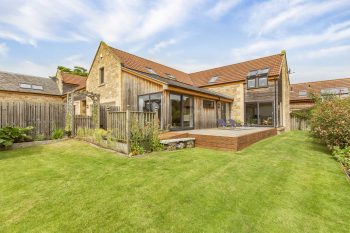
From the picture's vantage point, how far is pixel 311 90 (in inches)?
945

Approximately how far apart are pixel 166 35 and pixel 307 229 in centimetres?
1445

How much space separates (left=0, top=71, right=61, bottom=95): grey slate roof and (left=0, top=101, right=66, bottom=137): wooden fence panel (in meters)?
13.5

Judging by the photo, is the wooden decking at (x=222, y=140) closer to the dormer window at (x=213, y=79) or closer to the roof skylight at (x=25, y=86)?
the dormer window at (x=213, y=79)

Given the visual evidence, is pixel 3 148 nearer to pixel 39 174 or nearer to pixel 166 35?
pixel 39 174

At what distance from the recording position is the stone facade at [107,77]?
13.3 m

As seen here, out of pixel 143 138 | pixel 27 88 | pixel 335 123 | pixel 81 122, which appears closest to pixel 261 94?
pixel 335 123

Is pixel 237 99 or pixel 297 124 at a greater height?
pixel 237 99

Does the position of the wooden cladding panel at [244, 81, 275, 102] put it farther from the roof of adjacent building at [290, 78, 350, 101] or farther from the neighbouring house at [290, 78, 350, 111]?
the roof of adjacent building at [290, 78, 350, 101]

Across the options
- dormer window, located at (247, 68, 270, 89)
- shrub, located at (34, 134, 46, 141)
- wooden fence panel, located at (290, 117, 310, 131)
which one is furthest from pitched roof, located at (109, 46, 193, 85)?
wooden fence panel, located at (290, 117, 310, 131)

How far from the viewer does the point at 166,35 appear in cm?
1411

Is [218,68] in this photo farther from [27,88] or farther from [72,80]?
[27,88]

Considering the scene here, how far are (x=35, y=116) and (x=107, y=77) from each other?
248 inches

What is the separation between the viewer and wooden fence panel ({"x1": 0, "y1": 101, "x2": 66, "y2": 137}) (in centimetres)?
865

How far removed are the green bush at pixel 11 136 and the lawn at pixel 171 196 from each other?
226 centimetres
